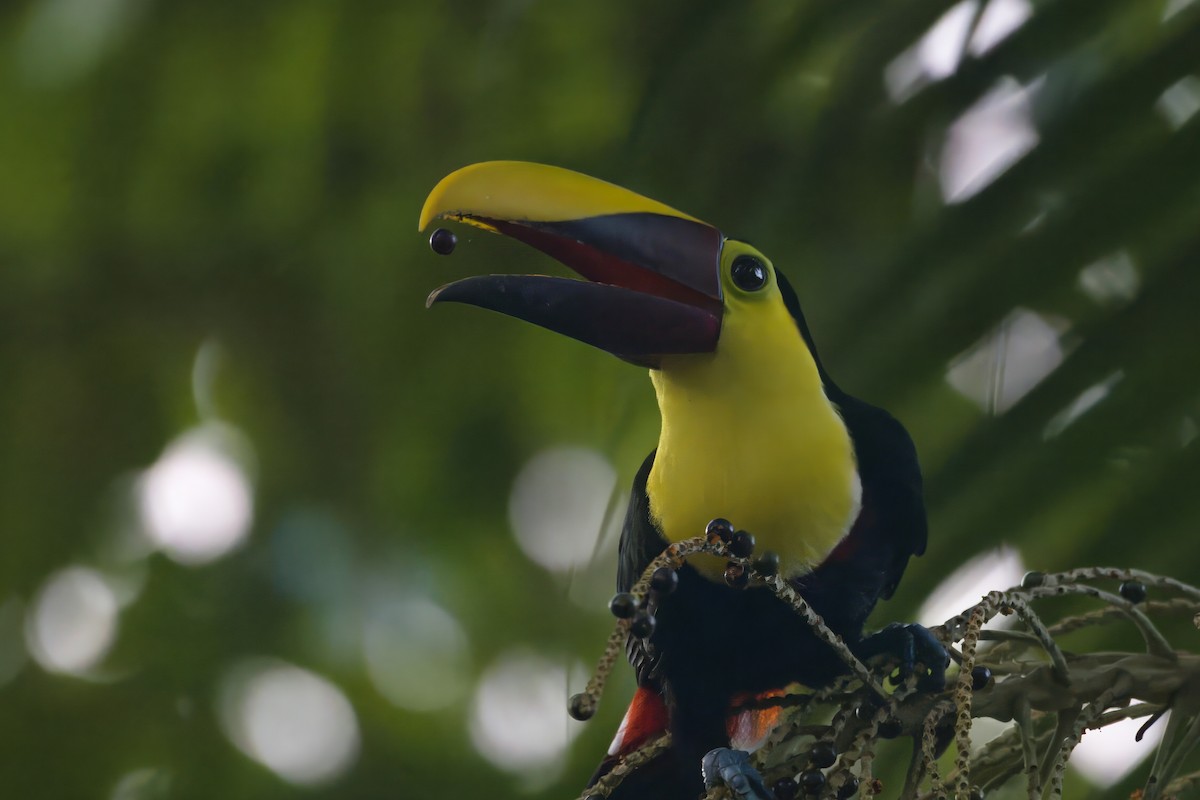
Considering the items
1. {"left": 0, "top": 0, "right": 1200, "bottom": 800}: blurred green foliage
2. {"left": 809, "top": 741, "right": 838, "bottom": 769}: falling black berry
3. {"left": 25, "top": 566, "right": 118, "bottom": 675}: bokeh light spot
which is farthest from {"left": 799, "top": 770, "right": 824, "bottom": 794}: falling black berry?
{"left": 25, "top": 566, "right": 118, "bottom": 675}: bokeh light spot

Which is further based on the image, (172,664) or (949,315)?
(172,664)

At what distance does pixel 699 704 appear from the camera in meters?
1.27

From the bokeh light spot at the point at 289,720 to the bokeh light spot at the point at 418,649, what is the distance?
0.35 feet

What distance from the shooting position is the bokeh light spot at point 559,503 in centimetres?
176

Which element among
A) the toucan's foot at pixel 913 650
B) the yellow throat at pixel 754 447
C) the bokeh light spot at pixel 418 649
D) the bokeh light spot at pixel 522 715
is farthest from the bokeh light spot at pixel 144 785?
the toucan's foot at pixel 913 650

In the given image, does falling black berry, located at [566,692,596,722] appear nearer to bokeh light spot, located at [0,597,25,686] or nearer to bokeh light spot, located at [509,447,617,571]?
bokeh light spot, located at [509,447,617,571]

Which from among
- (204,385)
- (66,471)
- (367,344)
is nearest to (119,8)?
(367,344)

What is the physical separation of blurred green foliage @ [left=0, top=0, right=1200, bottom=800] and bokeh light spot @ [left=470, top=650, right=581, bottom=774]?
0.12 feet

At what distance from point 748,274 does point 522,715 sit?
944 mm

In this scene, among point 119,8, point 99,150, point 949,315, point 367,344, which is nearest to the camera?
point 949,315

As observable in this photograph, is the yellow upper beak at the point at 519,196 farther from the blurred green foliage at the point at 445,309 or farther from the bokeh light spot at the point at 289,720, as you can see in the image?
the bokeh light spot at the point at 289,720

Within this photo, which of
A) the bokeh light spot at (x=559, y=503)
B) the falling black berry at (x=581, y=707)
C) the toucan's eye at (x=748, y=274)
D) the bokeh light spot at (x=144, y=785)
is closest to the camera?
the falling black berry at (x=581, y=707)

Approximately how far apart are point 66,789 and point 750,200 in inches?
58.6

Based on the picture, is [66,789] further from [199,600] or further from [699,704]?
[699,704]
